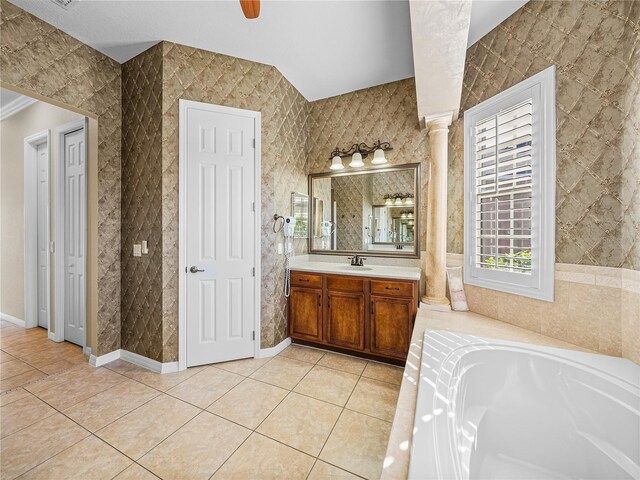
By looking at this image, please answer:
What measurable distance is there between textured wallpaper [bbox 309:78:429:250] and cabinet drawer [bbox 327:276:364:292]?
837 mm

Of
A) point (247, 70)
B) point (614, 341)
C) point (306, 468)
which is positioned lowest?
point (306, 468)

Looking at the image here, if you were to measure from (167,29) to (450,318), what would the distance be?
132 inches

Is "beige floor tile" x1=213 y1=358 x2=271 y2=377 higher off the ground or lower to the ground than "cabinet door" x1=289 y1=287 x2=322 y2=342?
lower

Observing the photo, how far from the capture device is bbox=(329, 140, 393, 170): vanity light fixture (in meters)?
2.83

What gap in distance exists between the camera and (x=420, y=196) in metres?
2.74

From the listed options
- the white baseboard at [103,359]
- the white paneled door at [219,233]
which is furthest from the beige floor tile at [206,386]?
the white baseboard at [103,359]

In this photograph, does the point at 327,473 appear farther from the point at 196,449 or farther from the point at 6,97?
the point at 6,97

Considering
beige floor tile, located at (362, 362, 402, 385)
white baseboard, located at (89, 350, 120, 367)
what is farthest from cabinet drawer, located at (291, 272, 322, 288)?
white baseboard, located at (89, 350, 120, 367)

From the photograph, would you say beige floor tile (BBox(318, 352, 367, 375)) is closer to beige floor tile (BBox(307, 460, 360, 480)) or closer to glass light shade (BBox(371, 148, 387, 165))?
beige floor tile (BBox(307, 460, 360, 480))

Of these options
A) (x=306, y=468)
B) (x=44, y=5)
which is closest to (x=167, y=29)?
(x=44, y=5)

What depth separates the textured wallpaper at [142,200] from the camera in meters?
2.30

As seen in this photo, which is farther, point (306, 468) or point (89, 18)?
point (89, 18)

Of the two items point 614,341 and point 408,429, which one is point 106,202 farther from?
point 614,341

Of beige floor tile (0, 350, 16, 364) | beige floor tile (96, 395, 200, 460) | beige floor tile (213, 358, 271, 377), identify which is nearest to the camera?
beige floor tile (96, 395, 200, 460)
